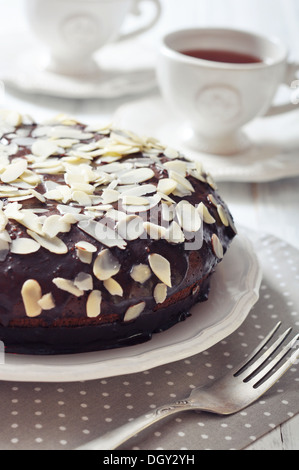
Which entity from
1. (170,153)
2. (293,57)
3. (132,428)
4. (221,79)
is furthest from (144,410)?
(293,57)

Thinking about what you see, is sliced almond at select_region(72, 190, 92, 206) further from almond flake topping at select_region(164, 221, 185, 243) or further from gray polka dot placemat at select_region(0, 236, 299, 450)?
gray polka dot placemat at select_region(0, 236, 299, 450)

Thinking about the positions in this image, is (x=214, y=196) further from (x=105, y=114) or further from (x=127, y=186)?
(x=105, y=114)

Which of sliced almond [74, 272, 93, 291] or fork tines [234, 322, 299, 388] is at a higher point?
sliced almond [74, 272, 93, 291]

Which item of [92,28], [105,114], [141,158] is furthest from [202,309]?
[92,28]

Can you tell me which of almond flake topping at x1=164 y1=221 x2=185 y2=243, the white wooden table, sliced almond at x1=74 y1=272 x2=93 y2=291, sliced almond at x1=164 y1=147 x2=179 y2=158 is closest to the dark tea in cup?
the white wooden table

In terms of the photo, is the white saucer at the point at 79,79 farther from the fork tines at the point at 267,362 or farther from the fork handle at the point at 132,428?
the fork handle at the point at 132,428

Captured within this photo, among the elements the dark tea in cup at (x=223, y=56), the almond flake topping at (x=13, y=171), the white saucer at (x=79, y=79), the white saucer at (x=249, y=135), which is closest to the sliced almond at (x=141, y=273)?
the almond flake topping at (x=13, y=171)

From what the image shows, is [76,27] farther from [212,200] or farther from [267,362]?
[267,362]
